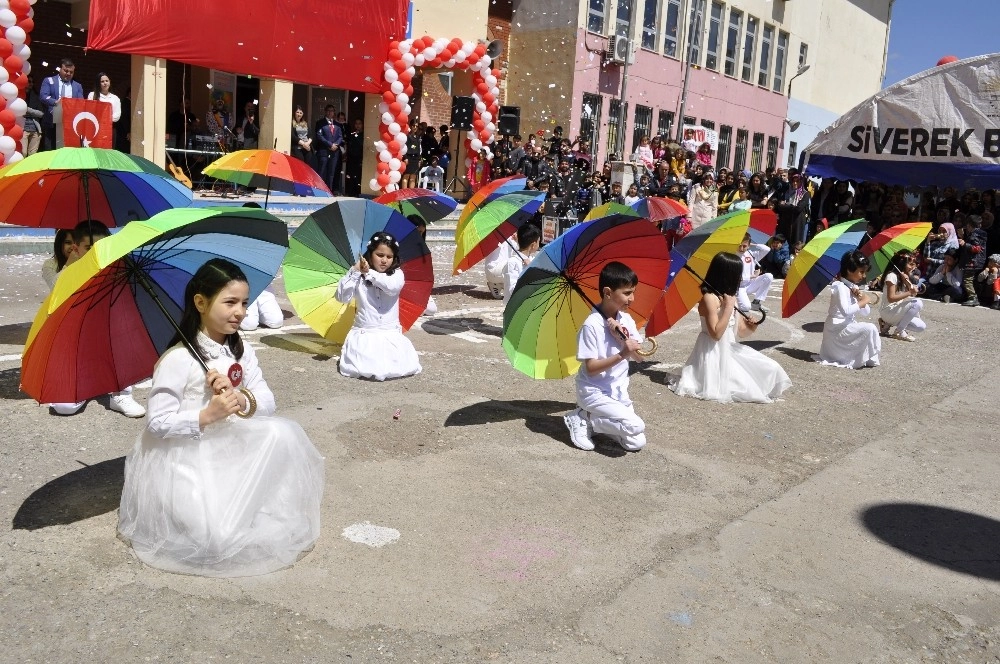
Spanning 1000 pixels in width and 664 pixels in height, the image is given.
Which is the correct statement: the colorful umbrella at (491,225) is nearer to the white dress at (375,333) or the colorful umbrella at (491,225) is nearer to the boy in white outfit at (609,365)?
the white dress at (375,333)

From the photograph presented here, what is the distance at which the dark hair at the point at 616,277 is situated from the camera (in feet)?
17.8

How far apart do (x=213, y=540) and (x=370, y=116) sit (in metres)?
16.9

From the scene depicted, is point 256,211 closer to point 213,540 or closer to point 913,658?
point 213,540

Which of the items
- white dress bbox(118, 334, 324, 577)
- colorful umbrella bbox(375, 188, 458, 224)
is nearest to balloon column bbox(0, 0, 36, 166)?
colorful umbrella bbox(375, 188, 458, 224)

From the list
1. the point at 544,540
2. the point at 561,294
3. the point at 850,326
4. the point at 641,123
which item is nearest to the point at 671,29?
the point at 641,123

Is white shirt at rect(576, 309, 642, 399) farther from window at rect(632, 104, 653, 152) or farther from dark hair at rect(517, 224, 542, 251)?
window at rect(632, 104, 653, 152)

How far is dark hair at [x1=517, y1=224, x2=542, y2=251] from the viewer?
9.88 meters

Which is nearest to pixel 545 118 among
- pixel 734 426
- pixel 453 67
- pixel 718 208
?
pixel 453 67

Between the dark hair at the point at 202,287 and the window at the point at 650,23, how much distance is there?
85.3 feet

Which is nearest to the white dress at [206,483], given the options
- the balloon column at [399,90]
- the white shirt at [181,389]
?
the white shirt at [181,389]

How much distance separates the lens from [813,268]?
8461 millimetres

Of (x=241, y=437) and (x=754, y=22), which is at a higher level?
(x=754, y=22)

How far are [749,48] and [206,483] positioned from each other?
107 feet

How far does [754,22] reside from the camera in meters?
32.5
